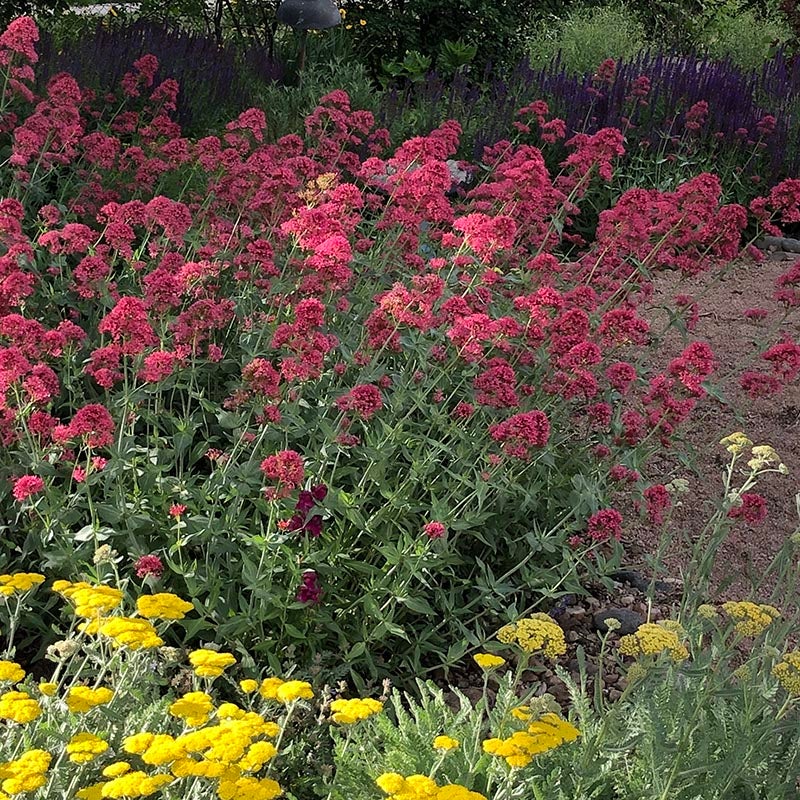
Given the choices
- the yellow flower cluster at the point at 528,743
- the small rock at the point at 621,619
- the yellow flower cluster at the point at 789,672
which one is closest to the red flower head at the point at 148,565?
the yellow flower cluster at the point at 528,743

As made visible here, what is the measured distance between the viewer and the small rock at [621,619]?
4.12 meters

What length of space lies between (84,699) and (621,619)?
89.5 inches

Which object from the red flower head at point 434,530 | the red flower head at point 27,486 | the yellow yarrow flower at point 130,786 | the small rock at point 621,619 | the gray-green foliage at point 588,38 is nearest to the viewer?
the yellow yarrow flower at point 130,786

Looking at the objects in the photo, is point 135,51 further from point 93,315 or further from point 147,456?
point 147,456

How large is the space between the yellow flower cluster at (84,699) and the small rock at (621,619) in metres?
2.14

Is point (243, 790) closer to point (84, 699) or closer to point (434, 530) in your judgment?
point (84, 699)

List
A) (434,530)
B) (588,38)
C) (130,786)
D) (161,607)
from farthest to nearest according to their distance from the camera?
(588,38) → (434,530) → (161,607) → (130,786)

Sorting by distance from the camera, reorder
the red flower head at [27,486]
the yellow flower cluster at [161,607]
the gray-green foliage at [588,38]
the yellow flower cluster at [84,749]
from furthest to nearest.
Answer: the gray-green foliage at [588,38] → the red flower head at [27,486] → the yellow flower cluster at [161,607] → the yellow flower cluster at [84,749]

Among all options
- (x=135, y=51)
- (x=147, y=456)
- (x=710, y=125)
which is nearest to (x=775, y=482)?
(x=147, y=456)

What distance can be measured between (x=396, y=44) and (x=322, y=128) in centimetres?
796

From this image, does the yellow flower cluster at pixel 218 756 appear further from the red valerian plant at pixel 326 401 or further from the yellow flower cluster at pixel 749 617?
the yellow flower cluster at pixel 749 617

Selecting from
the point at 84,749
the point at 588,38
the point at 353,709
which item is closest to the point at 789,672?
the point at 353,709

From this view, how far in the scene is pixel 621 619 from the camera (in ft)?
13.6

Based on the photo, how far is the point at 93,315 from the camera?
4109 millimetres
